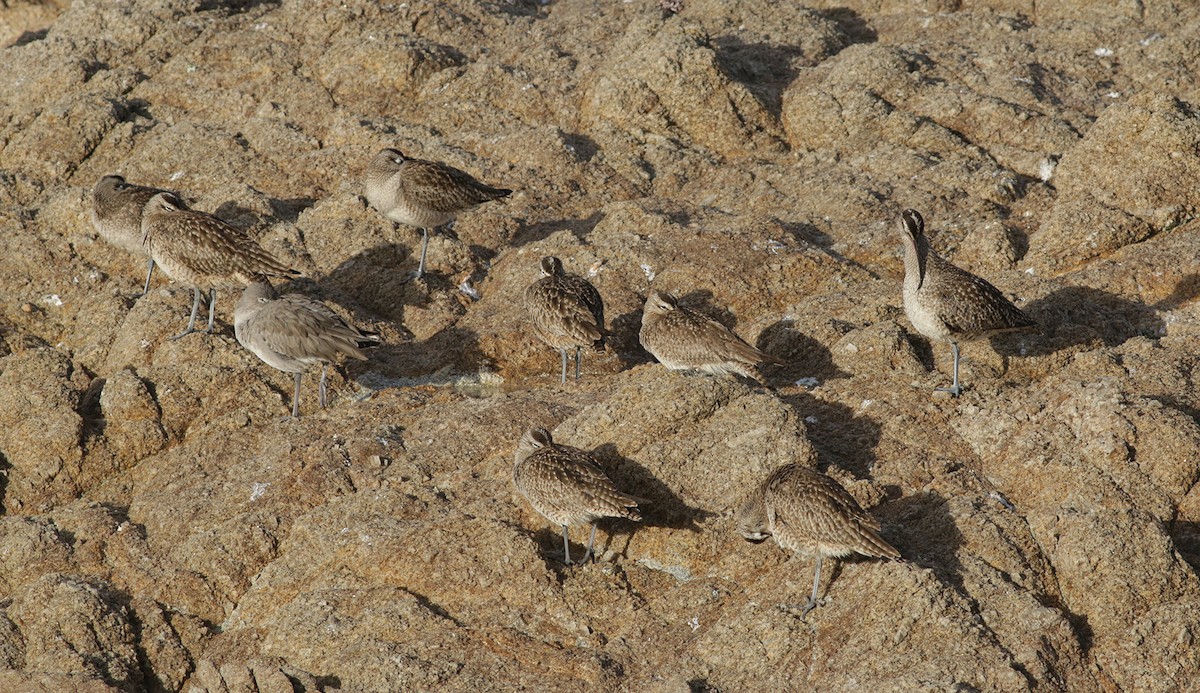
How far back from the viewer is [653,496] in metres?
10.1

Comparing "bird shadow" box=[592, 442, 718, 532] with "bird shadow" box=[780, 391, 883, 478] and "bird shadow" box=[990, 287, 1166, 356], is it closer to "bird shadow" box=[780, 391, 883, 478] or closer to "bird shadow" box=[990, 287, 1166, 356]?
"bird shadow" box=[780, 391, 883, 478]

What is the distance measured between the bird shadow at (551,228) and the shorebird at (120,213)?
4.57 meters

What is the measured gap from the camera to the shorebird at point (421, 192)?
1454 cm

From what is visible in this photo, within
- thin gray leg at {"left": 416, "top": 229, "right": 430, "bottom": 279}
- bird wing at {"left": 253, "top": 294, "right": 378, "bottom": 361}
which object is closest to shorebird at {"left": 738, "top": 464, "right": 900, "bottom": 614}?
bird wing at {"left": 253, "top": 294, "right": 378, "bottom": 361}

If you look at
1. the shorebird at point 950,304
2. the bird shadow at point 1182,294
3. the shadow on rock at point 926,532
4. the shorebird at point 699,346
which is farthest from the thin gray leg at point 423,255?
the bird shadow at point 1182,294

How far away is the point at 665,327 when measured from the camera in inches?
474

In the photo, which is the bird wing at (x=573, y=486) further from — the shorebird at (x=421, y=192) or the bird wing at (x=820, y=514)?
the shorebird at (x=421, y=192)

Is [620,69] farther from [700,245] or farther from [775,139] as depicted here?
[700,245]

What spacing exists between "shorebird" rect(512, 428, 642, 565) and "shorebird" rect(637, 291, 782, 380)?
7.34ft

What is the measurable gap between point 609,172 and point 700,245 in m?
2.73

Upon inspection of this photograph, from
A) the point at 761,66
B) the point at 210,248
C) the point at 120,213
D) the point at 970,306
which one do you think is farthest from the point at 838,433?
the point at 761,66

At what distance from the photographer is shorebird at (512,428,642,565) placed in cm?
944

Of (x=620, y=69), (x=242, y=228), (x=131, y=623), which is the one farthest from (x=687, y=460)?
(x=620, y=69)

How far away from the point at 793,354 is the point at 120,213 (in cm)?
818
